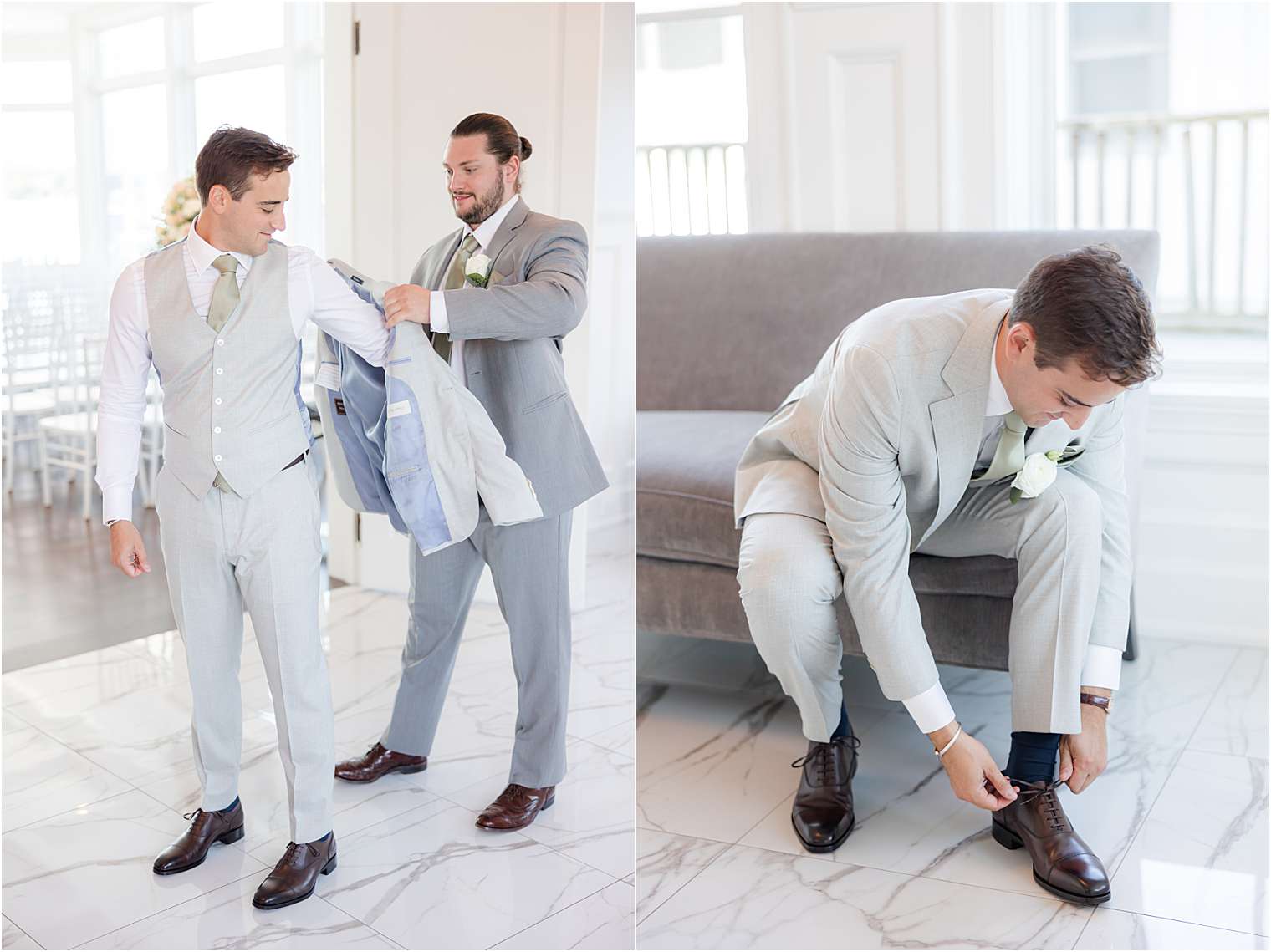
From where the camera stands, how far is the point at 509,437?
1481 millimetres

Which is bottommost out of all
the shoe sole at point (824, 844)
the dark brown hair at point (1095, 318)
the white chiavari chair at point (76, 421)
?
the shoe sole at point (824, 844)

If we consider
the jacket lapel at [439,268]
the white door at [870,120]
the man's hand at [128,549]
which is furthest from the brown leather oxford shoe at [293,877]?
the white door at [870,120]

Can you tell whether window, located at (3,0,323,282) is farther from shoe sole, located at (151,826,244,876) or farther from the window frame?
shoe sole, located at (151,826,244,876)

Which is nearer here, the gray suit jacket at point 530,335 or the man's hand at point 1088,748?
A: the gray suit jacket at point 530,335

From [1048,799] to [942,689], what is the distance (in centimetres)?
24

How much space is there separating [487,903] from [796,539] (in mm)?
706

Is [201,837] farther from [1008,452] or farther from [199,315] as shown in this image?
[1008,452]

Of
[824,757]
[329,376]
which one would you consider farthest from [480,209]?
[824,757]

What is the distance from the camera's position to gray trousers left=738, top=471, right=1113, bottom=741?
1737 millimetres

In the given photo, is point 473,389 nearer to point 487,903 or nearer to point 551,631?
point 551,631

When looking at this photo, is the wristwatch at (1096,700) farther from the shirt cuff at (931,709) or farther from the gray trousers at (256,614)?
the gray trousers at (256,614)

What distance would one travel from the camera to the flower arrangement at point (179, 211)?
140cm

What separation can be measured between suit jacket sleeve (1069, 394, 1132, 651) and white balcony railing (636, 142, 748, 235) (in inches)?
26.4

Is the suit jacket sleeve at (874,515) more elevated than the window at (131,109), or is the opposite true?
the window at (131,109)
